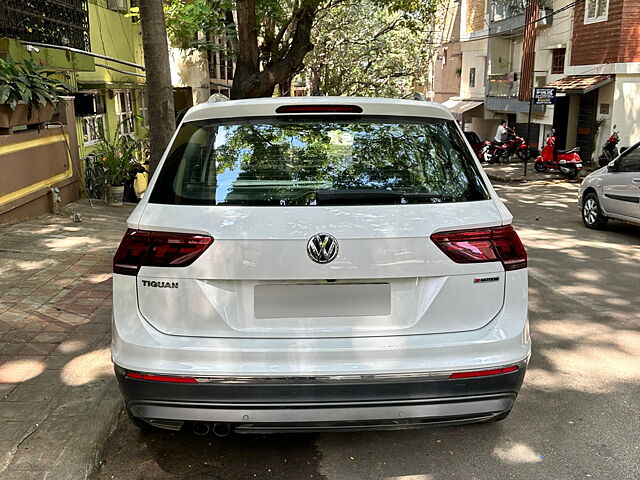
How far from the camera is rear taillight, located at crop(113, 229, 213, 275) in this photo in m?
2.67

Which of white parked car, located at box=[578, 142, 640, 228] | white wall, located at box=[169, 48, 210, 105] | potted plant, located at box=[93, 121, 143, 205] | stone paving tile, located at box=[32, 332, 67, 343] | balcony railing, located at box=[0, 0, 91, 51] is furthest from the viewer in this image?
white wall, located at box=[169, 48, 210, 105]

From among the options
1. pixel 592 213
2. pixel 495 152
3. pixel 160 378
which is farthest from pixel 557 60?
pixel 160 378

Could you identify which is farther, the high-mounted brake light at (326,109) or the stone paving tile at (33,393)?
the stone paving tile at (33,393)

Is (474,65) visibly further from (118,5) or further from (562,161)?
(118,5)

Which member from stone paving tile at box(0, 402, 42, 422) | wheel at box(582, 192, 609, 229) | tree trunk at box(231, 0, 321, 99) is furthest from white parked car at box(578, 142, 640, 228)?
stone paving tile at box(0, 402, 42, 422)

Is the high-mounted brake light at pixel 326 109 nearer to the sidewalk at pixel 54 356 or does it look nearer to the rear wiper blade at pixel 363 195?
the rear wiper blade at pixel 363 195

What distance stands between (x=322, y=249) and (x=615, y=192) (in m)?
8.56

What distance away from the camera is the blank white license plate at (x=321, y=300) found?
2672 millimetres

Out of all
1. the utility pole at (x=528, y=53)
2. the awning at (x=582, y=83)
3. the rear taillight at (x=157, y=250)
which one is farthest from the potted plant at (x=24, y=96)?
the utility pole at (x=528, y=53)

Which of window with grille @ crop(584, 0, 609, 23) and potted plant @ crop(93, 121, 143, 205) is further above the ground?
window with grille @ crop(584, 0, 609, 23)

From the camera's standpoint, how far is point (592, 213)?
10.6 metres

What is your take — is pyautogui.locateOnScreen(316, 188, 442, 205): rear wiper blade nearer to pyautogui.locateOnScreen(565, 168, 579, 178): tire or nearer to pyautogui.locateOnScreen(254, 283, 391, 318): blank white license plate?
pyautogui.locateOnScreen(254, 283, 391, 318): blank white license plate

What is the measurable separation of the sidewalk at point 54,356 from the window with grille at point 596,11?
18.4 m

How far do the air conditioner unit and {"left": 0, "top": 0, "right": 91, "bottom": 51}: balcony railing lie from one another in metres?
2.89
